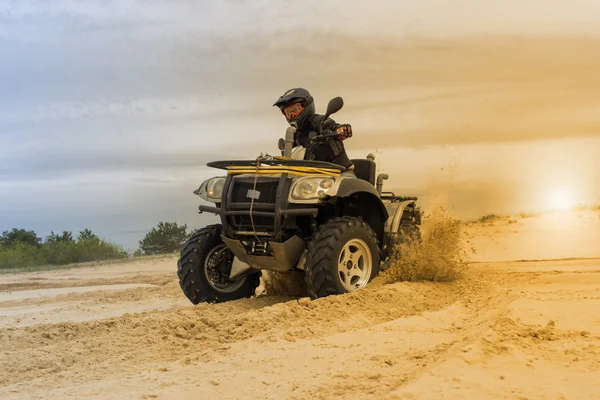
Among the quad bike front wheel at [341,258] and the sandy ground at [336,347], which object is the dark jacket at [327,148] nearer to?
the quad bike front wheel at [341,258]

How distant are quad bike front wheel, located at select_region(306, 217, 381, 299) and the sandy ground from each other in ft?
0.90

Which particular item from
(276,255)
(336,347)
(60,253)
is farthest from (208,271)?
(60,253)

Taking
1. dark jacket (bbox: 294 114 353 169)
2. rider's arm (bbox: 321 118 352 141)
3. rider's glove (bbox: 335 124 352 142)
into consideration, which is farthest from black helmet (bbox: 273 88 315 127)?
rider's glove (bbox: 335 124 352 142)

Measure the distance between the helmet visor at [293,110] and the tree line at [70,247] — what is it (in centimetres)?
1491

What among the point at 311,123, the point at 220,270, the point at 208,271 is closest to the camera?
the point at 208,271

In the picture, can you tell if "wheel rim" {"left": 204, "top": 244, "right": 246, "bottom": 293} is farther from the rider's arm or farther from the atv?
the rider's arm

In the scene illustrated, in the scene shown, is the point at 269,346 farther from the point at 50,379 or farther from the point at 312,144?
the point at 312,144

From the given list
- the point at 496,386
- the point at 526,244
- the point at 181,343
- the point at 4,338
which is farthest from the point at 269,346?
the point at 526,244

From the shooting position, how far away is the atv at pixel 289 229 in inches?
295

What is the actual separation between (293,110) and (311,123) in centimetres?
28

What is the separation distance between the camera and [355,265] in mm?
7914

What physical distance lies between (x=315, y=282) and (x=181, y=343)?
1700 mm

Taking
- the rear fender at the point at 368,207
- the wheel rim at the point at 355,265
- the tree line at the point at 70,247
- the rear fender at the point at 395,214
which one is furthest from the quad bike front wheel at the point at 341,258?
the tree line at the point at 70,247

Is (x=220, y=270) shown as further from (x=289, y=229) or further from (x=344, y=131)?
(x=344, y=131)
